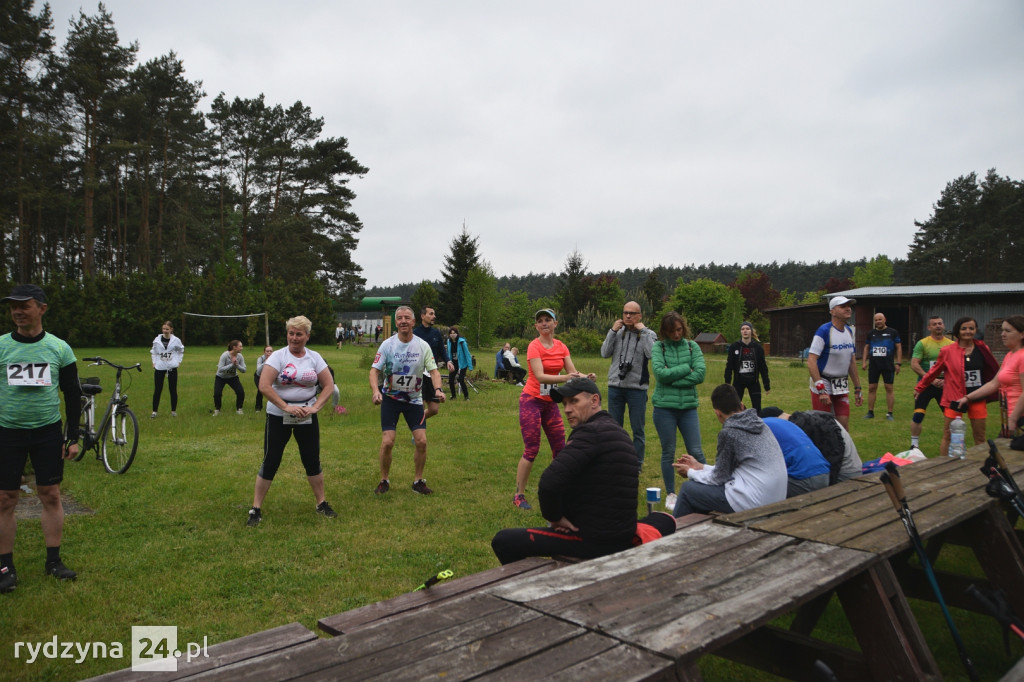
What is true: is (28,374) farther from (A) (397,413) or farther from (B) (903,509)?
(B) (903,509)

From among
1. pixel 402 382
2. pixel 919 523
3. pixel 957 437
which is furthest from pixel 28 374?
pixel 957 437

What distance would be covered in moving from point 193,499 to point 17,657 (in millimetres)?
3275

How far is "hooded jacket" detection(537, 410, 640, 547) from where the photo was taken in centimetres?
325

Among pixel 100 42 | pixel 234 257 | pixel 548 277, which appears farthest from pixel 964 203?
pixel 548 277

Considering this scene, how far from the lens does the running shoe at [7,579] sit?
4203 millimetres

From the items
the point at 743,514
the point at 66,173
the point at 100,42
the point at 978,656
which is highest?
the point at 100,42

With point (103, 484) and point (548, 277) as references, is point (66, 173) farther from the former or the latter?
point (548, 277)

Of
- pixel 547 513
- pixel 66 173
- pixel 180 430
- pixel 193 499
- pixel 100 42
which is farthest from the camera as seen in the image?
pixel 66 173

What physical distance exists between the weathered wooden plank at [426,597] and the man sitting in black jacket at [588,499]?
0.43 ft

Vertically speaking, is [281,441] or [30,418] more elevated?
[30,418]

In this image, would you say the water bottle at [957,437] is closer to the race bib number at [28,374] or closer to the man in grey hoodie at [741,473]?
the man in grey hoodie at [741,473]

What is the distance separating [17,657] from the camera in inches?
135

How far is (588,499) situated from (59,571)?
3818 millimetres

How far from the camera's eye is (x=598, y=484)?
3281 mm
